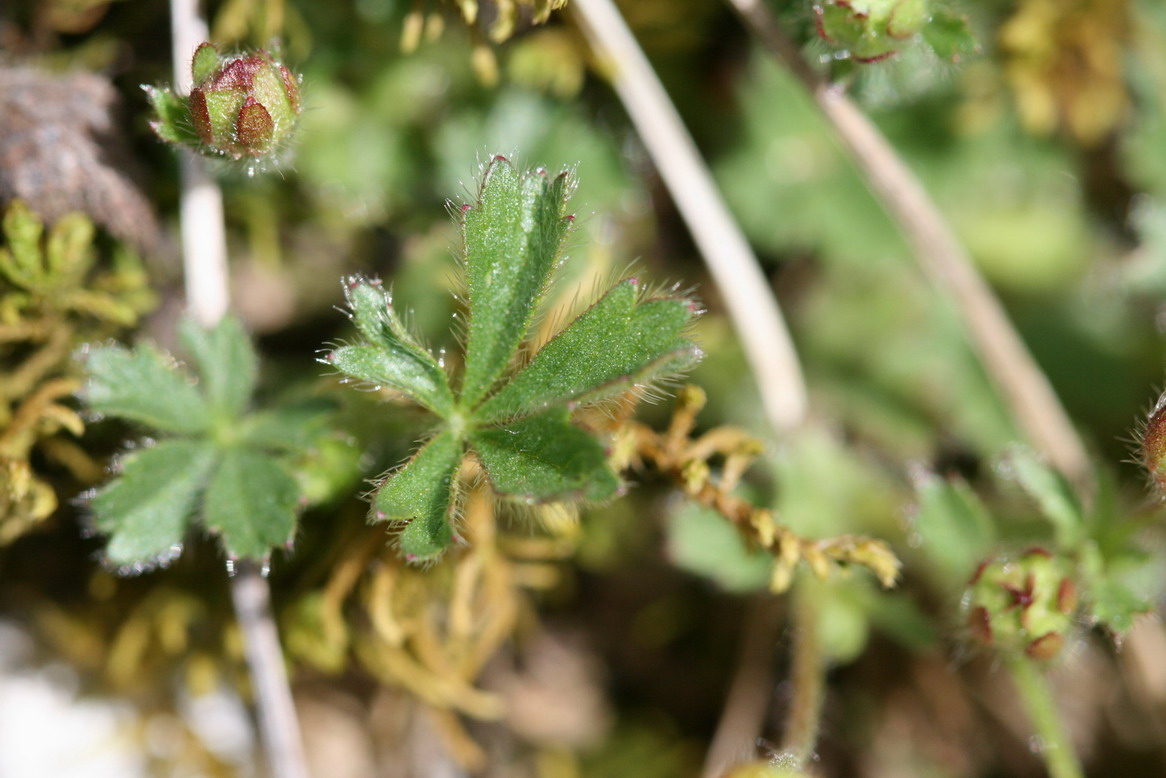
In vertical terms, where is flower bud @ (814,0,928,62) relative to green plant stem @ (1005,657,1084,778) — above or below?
above

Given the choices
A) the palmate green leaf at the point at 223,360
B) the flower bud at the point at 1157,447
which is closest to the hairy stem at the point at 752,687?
the flower bud at the point at 1157,447

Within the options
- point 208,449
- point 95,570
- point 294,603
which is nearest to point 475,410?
point 208,449

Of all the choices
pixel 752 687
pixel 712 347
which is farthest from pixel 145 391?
pixel 752 687

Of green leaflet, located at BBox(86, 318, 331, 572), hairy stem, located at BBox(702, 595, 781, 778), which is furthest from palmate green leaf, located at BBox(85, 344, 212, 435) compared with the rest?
hairy stem, located at BBox(702, 595, 781, 778)

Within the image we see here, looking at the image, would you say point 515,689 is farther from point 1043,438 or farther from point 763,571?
point 1043,438

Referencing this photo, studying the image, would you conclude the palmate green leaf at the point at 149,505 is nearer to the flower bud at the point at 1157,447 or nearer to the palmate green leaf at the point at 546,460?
the palmate green leaf at the point at 546,460

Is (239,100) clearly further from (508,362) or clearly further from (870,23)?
(870,23)

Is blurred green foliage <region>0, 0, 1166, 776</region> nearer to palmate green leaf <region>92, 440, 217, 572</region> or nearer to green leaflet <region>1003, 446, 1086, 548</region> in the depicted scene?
green leaflet <region>1003, 446, 1086, 548</region>
